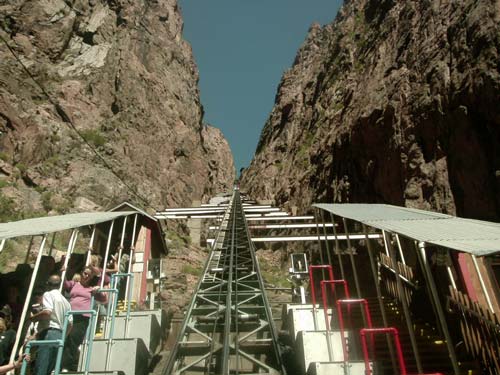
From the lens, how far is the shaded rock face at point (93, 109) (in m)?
22.2

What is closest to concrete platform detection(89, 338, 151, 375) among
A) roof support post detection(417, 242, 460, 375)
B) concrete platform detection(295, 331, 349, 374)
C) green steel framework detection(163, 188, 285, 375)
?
green steel framework detection(163, 188, 285, 375)

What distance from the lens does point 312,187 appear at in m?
26.0

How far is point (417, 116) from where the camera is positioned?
15344 mm

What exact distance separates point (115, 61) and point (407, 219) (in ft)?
112

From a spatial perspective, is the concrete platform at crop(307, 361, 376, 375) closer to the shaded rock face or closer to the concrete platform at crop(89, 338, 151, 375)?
the concrete platform at crop(89, 338, 151, 375)

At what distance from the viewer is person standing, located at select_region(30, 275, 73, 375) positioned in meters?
4.64

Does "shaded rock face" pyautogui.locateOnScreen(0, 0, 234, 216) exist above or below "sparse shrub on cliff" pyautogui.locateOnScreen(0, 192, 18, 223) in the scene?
above

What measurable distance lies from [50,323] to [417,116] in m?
15.2

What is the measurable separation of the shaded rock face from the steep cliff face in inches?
518

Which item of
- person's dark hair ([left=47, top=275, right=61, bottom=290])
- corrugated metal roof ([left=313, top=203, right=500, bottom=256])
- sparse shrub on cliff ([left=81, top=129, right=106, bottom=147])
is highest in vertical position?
sparse shrub on cliff ([left=81, top=129, right=106, bottom=147])

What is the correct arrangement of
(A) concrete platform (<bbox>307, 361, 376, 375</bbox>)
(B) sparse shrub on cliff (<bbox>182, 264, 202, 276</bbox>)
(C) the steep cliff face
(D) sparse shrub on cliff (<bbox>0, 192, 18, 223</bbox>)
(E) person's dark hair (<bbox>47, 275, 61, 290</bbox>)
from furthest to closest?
(B) sparse shrub on cliff (<bbox>182, 264, 202, 276</bbox>) < (D) sparse shrub on cliff (<bbox>0, 192, 18, 223</bbox>) < (C) the steep cliff face < (A) concrete platform (<bbox>307, 361, 376, 375</bbox>) < (E) person's dark hair (<bbox>47, 275, 61, 290</bbox>)

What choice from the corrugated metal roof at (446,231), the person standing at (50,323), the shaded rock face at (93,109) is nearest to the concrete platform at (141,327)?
the person standing at (50,323)

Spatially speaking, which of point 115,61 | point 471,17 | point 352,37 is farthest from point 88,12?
point 471,17

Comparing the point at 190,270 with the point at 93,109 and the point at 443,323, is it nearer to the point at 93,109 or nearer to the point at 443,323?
the point at 443,323
